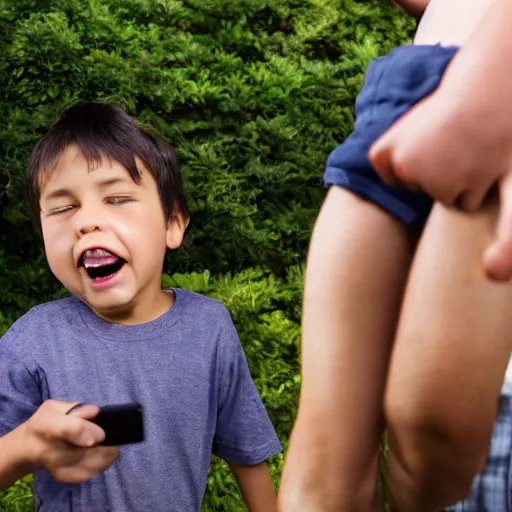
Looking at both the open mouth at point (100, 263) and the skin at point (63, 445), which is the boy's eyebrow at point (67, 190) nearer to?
the open mouth at point (100, 263)

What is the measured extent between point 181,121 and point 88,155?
0.72 metres

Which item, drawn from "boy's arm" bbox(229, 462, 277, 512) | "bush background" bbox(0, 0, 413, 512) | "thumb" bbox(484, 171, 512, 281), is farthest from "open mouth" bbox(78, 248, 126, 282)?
"thumb" bbox(484, 171, 512, 281)

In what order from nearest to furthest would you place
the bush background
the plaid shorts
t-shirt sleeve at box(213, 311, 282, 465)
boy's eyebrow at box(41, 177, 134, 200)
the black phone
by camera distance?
the plaid shorts, the black phone, boy's eyebrow at box(41, 177, 134, 200), t-shirt sleeve at box(213, 311, 282, 465), the bush background

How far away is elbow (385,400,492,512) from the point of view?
27.5 inches

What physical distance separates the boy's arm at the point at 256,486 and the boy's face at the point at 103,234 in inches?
13.6

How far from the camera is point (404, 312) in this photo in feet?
2.32

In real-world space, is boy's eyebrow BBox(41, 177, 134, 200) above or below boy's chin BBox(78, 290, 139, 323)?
above

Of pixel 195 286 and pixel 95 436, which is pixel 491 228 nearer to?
pixel 95 436

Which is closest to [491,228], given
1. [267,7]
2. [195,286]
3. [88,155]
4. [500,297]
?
[500,297]

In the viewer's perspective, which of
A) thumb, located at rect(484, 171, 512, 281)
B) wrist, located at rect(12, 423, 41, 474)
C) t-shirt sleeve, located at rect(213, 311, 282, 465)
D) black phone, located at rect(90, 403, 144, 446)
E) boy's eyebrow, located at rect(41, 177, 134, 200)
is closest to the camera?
thumb, located at rect(484, 171, 512, 281)

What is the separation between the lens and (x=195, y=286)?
1799 millimetres

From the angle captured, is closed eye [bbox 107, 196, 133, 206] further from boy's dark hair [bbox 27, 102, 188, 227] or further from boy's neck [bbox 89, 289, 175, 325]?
boy's neck [bbox 89, 289, 175, 325]

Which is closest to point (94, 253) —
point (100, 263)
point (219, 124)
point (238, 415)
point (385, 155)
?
point (100, 263)

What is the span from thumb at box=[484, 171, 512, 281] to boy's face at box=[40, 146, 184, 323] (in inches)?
26.4
